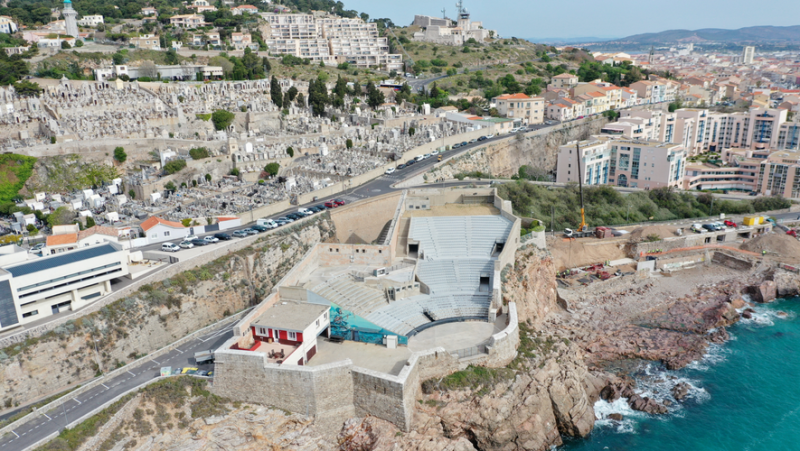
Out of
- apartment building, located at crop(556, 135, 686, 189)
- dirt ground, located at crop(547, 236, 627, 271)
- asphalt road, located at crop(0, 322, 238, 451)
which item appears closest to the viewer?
asphalt road, located at crop(0, 322, 238, 451)

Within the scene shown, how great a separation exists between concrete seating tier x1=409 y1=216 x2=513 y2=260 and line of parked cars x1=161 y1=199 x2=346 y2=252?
18.5 feet

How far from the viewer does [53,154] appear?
3866 cm

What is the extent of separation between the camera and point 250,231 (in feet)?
94.3

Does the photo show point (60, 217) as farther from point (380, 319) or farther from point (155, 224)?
point (380, 319)

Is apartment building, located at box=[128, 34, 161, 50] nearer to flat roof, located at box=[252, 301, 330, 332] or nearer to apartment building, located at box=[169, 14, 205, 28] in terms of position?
apartment building, located at box=[169, 14, 205, 28]

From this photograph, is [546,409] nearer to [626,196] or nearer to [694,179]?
[626,196]

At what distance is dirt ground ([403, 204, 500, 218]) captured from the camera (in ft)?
104

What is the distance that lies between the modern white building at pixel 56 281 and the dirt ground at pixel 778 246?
3708 centimetres

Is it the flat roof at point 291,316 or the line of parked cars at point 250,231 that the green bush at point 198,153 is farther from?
the flat roof at point 291,316

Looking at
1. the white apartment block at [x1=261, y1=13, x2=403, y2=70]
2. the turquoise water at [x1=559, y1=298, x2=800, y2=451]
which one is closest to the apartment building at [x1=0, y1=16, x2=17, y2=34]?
the white apartment block at [x1=261, y1=13, x2=403, y2=70]

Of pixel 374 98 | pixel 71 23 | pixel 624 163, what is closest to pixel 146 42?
pixel 71 23

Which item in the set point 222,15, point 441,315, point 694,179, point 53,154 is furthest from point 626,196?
point 222,15

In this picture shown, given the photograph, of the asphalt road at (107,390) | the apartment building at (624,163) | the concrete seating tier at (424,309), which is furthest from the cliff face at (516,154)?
the asphalt road at (107,390)

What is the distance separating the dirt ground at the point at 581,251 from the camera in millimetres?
36125
